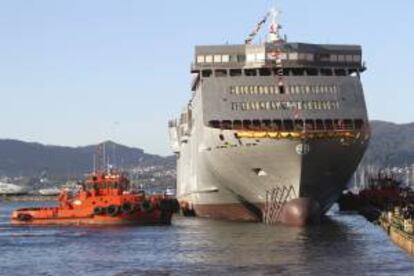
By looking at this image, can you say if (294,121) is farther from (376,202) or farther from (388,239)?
(376,202)

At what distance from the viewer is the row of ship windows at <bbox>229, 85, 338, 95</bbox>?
270 ft

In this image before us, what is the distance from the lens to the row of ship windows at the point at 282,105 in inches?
3194

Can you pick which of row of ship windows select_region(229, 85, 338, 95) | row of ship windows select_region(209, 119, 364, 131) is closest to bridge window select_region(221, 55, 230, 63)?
row of ship windows select_region(229, 85, 338, 95)

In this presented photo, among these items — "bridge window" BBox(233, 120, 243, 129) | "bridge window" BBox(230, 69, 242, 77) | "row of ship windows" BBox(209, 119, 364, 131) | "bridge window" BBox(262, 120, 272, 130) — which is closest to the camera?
"bridge window" BBox(262, 120, 272, 130)

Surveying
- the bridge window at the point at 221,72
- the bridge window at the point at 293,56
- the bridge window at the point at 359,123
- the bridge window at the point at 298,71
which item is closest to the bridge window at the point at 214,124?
the bridge window at the point at 221,72

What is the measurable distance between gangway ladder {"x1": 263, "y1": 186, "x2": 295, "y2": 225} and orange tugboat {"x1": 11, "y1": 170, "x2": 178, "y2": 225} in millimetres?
12385

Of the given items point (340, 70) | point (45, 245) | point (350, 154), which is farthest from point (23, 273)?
point (340, 70)

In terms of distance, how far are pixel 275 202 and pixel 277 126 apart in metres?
6.00

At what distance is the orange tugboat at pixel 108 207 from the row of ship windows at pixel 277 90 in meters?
13.6

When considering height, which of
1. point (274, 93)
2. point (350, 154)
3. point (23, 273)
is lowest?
point (23, 273)

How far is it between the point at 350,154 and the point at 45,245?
79.5 ft

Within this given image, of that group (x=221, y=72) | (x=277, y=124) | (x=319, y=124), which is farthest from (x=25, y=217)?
(x=319, y=124)

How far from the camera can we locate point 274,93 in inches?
3231

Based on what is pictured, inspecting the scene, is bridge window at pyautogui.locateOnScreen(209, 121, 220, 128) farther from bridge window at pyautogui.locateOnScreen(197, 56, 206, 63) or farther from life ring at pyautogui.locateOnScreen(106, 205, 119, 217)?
life ring at pyautogui.locateOnScreen(106, 205, 119, 217)
